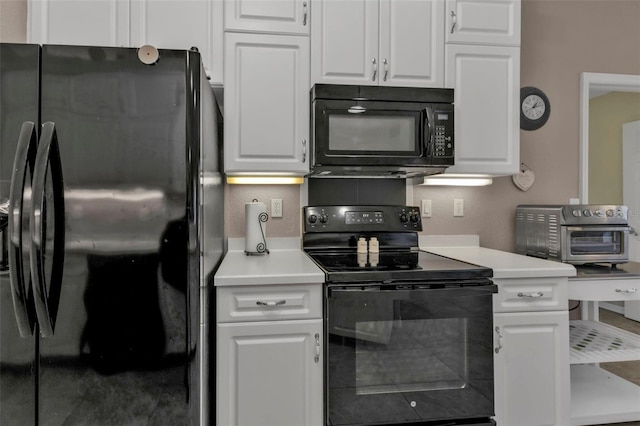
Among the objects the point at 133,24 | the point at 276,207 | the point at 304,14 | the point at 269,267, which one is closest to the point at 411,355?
the point at 269,267

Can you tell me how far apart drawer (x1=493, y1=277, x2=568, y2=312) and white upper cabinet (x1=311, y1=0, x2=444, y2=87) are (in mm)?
1095

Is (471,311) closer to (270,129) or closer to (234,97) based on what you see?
(270,129)

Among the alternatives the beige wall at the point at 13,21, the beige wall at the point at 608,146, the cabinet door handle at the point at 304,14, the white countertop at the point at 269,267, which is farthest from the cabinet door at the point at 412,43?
the beige wall at the point at 608,146

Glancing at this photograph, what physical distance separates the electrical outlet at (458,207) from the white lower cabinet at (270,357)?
125 cm

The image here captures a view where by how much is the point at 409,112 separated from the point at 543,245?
3.65 feet

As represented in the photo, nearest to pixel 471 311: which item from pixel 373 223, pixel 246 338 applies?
pixel 373 223

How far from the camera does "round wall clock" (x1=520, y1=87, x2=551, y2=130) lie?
2609mm

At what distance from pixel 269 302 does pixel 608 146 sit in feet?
14.8

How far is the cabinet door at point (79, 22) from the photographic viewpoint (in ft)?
6.17

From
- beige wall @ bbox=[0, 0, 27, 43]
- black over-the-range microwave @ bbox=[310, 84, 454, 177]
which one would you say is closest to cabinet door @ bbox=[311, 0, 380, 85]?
black over-the-range microwave @ bbox=[310, 84, 454, 177]

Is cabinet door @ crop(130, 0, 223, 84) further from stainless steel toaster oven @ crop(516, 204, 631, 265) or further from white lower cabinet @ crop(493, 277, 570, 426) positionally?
stainless steel toaster oven @ crop(516, 204, 631, 265)

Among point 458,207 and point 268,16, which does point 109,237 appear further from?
point 458,207

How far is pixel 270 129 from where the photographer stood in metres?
2.05

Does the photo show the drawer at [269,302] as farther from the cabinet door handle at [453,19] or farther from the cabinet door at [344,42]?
the cabinet door handle at [453,19]
